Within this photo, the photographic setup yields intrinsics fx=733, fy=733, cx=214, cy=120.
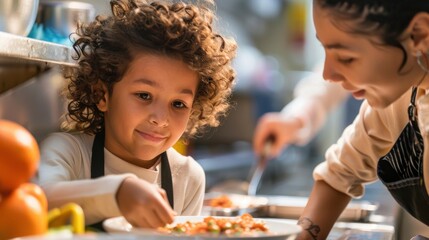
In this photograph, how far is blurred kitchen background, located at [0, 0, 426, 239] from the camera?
69.5 inches

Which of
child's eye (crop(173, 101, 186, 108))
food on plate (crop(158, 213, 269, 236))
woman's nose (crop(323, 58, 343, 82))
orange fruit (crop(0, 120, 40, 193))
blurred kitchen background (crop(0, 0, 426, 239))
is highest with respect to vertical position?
woman's nose (crop(323, 58, 343, 82))

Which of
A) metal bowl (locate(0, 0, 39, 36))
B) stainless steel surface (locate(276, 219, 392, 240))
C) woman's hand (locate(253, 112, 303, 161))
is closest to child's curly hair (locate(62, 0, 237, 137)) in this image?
metal bowl (locate(0, 0, 39, 36))

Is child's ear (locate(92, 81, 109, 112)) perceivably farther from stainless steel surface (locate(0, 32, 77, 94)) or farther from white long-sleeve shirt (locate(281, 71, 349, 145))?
white long-sleeve shirt (locate(281, 71, 349, 145))

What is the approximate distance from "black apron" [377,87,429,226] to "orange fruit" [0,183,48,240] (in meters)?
0.80

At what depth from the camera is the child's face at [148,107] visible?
138 centimetres

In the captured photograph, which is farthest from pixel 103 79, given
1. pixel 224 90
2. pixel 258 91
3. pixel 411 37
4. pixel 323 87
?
pixel 258 91

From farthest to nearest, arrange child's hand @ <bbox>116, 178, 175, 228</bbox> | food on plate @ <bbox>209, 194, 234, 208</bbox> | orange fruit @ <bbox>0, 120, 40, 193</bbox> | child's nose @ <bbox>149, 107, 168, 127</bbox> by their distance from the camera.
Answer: food on plate @ <bbox>209, 194, 234, 208</bbox>, child's nose @ <bbox>149, 107, 168, 127</bbox>, child's hand @ <bbox>116, 178, 175, 228</bbox>, orange fruit @ <bbox>0, 120, 40, 193</bbox>

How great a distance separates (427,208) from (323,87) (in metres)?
2.29

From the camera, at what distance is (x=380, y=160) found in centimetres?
155

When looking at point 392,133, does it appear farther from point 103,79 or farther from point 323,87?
point 323,87

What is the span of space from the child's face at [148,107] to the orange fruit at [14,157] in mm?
453

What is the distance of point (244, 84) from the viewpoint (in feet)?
18.2

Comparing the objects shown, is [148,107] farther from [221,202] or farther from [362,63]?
[221,202]

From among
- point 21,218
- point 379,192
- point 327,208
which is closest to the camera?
point 21,218
